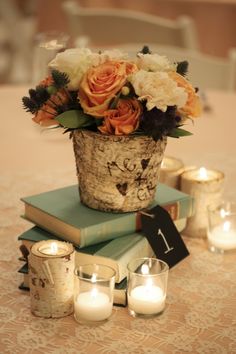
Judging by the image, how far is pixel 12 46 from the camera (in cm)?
434

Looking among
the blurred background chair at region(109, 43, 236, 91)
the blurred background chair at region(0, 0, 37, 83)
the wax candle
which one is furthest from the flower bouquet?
the blurred background chair at region(0, 0, 37, 83)

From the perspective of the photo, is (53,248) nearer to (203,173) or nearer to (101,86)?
(101,86)

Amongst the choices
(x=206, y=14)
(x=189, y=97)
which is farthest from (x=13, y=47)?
(x=189, y=97)

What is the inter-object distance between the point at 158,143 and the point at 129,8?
3.14m

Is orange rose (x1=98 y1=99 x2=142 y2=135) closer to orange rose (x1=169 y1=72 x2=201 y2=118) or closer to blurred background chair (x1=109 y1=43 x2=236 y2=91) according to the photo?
orange rose (x1=169 y1=72 x2=201 y2=118)

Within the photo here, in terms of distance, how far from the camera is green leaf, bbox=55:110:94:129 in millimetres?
1032

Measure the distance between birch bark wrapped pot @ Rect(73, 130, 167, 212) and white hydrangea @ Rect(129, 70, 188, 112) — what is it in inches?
2.8

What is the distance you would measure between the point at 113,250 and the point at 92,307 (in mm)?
107

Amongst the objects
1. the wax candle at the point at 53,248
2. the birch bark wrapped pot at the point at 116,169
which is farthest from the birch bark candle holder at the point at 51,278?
the birch bark wrapped pot at the point at 116,169

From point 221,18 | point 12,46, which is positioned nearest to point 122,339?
point 221,18

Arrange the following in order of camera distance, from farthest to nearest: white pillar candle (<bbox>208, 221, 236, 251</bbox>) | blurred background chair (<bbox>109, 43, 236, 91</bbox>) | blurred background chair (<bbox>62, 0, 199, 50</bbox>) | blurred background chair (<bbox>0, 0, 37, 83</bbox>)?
blurred background chair (<bbox>0, 0, 37, 83</bbox>) < blurred background chair (<bbox>62, 0, 199, 50</bbox>) < blurred background chair (<bbox>109, 43, 236, 91</bbox>) < white pillar candle (<bbox>208, 221, 236, 251</bbox>)

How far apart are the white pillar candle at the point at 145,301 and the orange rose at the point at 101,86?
26cm

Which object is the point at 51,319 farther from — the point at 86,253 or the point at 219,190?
the point at 219,190

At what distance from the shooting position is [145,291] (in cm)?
101
